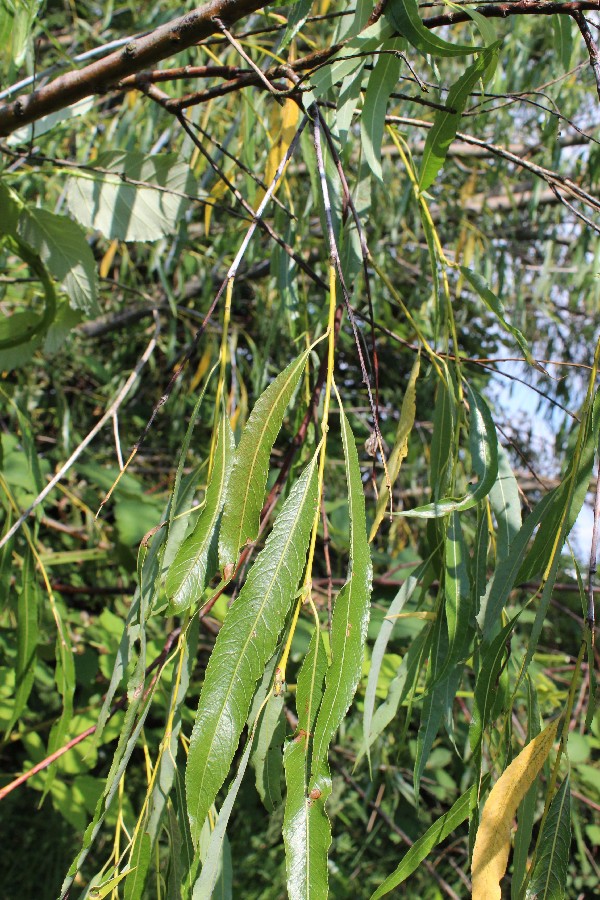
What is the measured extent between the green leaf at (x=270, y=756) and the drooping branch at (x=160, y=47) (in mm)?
444

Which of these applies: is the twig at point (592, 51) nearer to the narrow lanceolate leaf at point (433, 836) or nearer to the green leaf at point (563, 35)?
the green leaf at point (563, 35)

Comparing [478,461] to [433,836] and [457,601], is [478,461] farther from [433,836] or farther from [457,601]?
[433,836]

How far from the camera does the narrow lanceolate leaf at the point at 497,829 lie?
0.39 meters

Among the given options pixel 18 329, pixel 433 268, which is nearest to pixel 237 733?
pixel 433 268

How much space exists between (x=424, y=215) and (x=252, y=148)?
1.63 feet

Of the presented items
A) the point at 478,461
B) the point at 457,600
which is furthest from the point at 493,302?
the point at 457,600

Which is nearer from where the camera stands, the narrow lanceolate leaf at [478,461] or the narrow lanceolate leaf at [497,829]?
the narrow lanceolate leaf at [497,829]

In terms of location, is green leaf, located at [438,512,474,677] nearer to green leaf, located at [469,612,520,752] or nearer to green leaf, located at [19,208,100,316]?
green leaf, located at [469,612,520,752]

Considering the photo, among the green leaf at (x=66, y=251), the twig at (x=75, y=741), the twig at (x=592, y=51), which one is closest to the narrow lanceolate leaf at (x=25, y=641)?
the twig at (x=75, y=741)

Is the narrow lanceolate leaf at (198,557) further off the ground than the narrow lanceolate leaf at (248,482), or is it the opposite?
the narrow lanceolate leaf at (248,482)

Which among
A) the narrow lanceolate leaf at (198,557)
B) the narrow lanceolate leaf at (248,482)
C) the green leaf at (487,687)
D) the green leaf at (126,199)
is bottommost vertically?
the green leaf at (487,687)

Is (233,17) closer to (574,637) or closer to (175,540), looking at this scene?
(175,540)

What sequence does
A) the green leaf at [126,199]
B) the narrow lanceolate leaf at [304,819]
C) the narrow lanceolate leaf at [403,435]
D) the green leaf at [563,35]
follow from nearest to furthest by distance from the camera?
the narrow lanceolate leaf at [304,819], the narrow lanceolate leaf at [403,435], the green leaf at [563,35], the green leaf at [126,199]

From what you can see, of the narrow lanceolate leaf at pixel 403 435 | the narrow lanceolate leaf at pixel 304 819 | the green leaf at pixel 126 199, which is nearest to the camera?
the narrow lanceolate leaf at pixel 304 819
